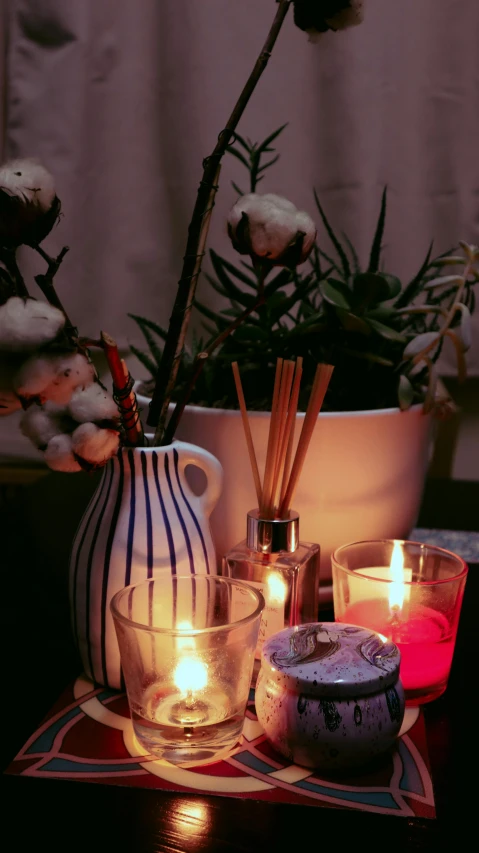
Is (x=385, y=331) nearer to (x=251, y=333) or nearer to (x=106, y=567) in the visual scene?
(x=251, y=333)

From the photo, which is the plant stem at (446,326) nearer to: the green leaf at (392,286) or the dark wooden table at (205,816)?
the green leaf at (392,286)

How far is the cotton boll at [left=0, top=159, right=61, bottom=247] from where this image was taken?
0.40m

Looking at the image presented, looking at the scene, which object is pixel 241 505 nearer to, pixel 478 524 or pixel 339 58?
pixel 478 524

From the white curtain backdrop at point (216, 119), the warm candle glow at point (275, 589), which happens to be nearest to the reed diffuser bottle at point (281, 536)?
the warm candle glow at point (275, 589)

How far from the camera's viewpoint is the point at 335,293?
58 centimetres

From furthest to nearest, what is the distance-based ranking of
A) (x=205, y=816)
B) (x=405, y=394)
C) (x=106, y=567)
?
(x=405, y=394), (x=106, y=567), (x=205, y=816)

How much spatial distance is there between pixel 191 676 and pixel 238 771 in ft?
0.18

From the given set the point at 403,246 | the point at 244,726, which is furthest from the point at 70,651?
the point at 403,246

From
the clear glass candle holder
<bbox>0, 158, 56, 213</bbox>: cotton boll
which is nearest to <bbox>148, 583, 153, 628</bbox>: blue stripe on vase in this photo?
the clear glass candle holder

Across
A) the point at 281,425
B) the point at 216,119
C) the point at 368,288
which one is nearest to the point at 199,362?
the point at 281,425

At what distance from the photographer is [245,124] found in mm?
1180

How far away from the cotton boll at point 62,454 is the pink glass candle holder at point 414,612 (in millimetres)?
195

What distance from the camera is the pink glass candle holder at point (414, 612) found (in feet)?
1.53

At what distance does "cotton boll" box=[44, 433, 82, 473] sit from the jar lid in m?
0.15
